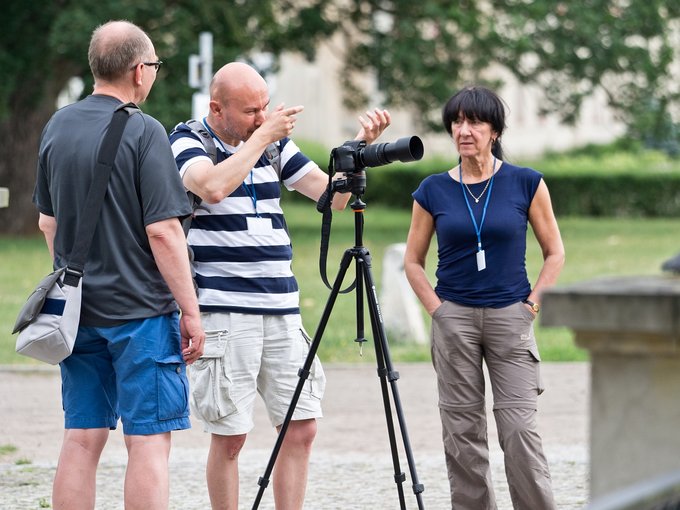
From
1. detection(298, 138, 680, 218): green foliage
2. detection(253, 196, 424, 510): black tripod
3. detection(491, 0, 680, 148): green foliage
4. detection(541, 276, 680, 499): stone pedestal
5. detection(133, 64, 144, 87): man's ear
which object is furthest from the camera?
detection(298, 138, 680, 218): green foliage

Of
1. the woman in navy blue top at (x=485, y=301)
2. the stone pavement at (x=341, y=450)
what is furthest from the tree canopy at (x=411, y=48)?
the woman in navy blue top at (x=485, y=301)

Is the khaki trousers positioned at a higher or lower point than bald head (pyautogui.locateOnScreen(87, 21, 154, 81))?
lower

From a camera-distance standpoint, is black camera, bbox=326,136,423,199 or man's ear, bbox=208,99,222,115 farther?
man's ear, bbox=208,99,222,115

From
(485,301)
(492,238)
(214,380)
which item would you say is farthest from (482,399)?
(214,380)

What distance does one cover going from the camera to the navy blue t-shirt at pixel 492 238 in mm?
5266

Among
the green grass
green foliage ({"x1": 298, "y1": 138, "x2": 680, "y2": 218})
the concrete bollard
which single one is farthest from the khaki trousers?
green foliage ({"x1": 298, "y1": 138, "x2": 680, "y2": 218})

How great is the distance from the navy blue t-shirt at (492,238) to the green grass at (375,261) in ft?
19.7

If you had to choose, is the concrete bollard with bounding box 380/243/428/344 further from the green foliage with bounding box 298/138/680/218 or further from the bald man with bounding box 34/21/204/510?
the green foliage with bounding box 298/138/680/218

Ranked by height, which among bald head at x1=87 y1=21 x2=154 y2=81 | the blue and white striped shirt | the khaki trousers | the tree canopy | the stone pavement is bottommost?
the stone pavement

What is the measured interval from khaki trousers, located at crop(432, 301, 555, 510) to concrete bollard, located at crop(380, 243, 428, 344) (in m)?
6.69

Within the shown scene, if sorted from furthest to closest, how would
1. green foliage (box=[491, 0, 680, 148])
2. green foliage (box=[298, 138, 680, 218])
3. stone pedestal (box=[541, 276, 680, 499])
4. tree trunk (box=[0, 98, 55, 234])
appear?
green foliage (box=[298, 138, 680, 218]) < tree trunk (box=[0, 98, 55, 234]) < green foliage (box=[491, 0, 680, 148]) < stone pedestal (box=[541, 276, 680, 499])

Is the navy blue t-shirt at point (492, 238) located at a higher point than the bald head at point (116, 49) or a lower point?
lower

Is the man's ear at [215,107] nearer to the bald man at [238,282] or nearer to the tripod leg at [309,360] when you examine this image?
the bald man at [238,282]

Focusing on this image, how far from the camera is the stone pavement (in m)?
6.39
